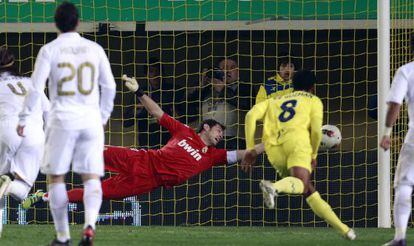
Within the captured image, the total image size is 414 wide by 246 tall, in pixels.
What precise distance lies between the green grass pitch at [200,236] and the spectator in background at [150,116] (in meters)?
2.17

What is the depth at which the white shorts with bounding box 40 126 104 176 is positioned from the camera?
9.24 meters

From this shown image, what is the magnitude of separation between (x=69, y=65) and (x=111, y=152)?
4.18 meters

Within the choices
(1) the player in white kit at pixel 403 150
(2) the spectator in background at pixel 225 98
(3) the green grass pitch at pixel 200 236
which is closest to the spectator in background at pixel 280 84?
(2) the spectator in background at pixel 225 98

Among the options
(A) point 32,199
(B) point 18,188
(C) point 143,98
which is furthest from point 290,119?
(A) point 32,199

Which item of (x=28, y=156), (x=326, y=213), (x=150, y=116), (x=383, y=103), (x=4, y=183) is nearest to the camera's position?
(x=326, y=213)

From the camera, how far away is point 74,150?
30.9 feet

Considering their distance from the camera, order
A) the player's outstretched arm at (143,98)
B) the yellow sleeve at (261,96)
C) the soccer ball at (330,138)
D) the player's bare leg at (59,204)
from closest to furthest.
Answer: the player's bare leg at (59,204) < the soccer ball at (330,138) < the player's outstretched arm at (143,98) < the yellow sleeve at (261,96)

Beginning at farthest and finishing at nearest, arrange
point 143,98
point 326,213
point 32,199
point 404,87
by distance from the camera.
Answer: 1. point 32,199
2. point 143,98
3. point 326,213
4. point 404,87

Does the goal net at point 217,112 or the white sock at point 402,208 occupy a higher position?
the goal net at point 217,112

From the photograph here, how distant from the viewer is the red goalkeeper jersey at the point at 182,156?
44.0 feet

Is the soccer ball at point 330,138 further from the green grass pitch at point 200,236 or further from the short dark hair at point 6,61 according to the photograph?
the short dark hair at point 6,61

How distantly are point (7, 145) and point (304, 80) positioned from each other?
2860mm

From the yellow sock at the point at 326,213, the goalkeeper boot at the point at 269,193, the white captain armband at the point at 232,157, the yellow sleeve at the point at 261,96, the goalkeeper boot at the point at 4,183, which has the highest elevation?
the yellow sleeve at the point at 261,96

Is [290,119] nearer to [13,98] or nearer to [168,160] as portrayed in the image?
[13,98]
